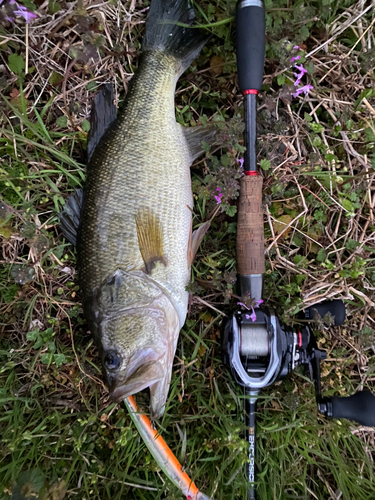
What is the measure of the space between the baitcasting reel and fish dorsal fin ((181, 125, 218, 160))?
1.15 metres

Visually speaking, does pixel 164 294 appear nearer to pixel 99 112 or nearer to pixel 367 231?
pixel 99 112

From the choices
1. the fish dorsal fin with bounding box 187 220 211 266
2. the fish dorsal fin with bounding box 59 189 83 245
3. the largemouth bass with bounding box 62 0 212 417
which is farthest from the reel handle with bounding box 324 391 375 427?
the fish dorsal fin with bounding box 59 189 83 245

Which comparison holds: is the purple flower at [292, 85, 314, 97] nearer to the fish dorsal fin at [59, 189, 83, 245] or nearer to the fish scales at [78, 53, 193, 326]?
the fish scales at [78, 53, 193, 326]

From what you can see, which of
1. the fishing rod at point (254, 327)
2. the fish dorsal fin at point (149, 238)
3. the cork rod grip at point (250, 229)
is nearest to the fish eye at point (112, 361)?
the fish dorsal fin at point (149, 238)

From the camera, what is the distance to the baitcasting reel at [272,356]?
208 centimetres

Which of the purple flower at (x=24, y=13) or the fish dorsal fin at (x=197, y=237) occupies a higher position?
the purple flower at (x=24, y=13)

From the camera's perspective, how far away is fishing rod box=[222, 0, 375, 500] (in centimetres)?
209

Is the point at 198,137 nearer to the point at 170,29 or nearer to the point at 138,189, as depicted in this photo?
the point at 138,189

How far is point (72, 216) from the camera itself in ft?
7.58

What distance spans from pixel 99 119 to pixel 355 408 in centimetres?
A: 246

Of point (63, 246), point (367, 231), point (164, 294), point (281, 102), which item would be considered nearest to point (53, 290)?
point (63, 246)

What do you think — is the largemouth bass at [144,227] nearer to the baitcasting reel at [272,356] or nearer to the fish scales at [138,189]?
the fish scales at [138,189]

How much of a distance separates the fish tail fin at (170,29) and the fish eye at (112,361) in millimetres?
1984

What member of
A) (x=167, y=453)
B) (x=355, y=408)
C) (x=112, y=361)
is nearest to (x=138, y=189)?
(x=112, y=361)
